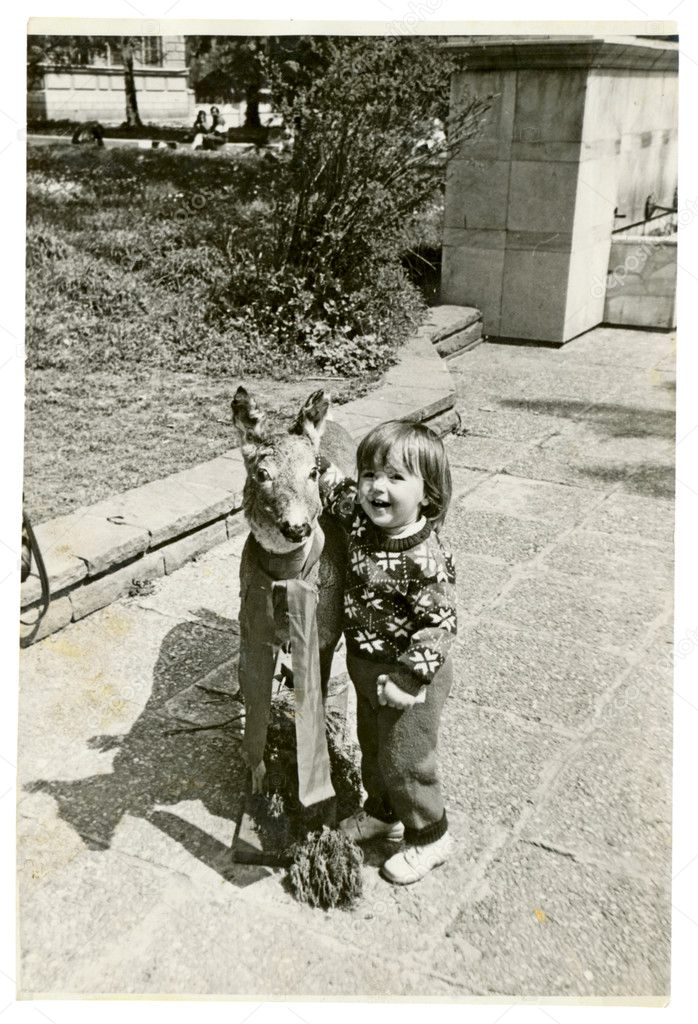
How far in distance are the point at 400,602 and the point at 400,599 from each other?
0.04ft

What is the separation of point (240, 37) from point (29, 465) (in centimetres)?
290

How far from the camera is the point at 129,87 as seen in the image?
15.8ft

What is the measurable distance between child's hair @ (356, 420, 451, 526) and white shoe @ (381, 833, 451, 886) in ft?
3.89

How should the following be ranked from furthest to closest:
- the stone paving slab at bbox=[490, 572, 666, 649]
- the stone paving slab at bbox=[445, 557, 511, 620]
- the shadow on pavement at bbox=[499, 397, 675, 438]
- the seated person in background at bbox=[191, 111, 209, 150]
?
the seated person in background at bbox=[191, 111, 209, 150]
the shadow on pavement at bbox=[499, 397, 675, 438]
the stone paving slab at bbox=[445, 557, 511, 620]
the stone paving slab at bbox=[490, 572, 666, 649]

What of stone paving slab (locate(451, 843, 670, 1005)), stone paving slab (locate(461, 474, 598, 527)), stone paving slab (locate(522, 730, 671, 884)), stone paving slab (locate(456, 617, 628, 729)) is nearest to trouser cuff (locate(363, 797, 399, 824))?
stone paving slab (locate(451, 843, 670, 1005))

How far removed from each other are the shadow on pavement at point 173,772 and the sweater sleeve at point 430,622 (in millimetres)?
904

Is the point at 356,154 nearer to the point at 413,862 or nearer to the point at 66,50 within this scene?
the point at 66,50

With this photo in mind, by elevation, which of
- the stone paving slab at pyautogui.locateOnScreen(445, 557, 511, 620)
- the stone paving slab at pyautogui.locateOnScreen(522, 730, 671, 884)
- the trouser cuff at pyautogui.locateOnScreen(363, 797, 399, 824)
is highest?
the stone paving slab at pyautogui.locateOnScreen(445, 557, 511, 620)

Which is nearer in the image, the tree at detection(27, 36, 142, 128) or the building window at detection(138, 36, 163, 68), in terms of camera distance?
the tree at detection(27, 36, 142, 128)

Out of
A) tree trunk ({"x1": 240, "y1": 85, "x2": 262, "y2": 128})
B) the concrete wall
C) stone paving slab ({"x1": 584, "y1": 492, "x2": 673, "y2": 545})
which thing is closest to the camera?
stone paving slab ({"x1": 584, "y1": 492, "x2": 673, "y2": 545})

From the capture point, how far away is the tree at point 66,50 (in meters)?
3.36

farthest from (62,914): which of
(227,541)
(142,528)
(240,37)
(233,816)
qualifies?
(240,37)

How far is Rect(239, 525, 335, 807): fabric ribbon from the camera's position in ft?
8.94

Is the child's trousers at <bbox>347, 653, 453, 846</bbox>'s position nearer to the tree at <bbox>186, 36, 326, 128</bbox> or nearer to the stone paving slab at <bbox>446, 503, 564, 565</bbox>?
the stone paving slab at <bbox>446, 503, 564, 565</bbox>
